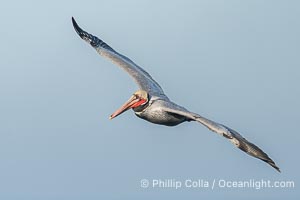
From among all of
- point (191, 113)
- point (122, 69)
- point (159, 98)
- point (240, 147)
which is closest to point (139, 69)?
point (122, 69)

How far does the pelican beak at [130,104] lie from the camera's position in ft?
86.7

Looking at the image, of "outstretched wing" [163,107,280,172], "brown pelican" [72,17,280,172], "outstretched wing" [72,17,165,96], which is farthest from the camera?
"outstretched wing" [72,17,165,96]

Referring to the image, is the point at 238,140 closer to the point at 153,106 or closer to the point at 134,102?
the point at 153,106

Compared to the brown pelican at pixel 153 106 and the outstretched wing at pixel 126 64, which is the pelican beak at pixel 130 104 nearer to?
the brown pelican at pixel 153 106

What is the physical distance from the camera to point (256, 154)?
23.5 metres

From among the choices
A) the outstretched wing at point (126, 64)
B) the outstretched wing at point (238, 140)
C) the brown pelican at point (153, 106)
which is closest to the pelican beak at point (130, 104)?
the brown pelican at point (153, 106)

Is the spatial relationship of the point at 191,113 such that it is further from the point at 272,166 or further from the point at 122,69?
the point at 122,69

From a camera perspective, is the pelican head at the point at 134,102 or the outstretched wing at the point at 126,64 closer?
the pelican head at the point at 134,102

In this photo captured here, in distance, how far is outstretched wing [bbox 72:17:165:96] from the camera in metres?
29.2

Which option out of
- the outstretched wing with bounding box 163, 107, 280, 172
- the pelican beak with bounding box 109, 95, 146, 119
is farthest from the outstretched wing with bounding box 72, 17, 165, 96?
the outstretched wing with bounding box 163, 107, 280, 172

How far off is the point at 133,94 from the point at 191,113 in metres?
2.70

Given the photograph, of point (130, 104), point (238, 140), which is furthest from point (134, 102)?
point (238, 140)

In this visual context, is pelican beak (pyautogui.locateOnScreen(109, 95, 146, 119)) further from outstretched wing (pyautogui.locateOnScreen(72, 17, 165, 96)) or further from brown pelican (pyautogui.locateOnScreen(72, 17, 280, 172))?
outstretched wing (pyautogui.locateOnScreen(72, 17, 165, 96))

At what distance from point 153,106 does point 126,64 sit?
190 inches
